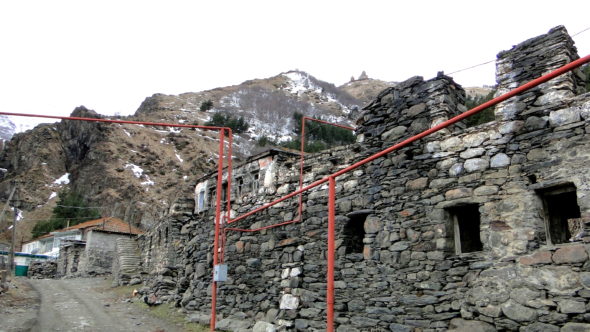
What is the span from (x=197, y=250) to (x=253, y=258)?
3398 millimetres

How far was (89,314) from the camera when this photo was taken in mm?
13203

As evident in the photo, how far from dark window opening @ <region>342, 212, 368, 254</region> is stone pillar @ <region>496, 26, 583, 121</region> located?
303 cm

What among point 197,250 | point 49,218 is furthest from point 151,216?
point 197,250

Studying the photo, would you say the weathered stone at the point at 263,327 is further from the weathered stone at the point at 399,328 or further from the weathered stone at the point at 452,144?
the weathered stone at the point at 452,144

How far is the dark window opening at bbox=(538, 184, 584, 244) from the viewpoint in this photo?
5793 millimetres

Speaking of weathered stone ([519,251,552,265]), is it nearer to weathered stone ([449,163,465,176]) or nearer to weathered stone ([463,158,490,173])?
weathered stone ([463,158,490,173])

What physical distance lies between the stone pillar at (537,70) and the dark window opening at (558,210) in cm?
110

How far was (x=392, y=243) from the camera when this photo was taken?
7418 millimetres

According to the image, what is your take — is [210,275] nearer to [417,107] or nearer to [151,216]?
[417,107]

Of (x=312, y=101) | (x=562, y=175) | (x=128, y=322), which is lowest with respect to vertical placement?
(x=128, y=322)

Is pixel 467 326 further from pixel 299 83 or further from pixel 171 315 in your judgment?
pixel 299 83

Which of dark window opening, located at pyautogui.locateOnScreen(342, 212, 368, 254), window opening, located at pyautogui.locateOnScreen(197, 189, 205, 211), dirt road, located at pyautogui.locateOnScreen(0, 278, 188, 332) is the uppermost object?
window opening, located at pyautogui.locateOnScreen(197, 189, 205, 211)

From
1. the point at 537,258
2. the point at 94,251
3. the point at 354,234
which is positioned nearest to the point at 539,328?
the point at 537,258

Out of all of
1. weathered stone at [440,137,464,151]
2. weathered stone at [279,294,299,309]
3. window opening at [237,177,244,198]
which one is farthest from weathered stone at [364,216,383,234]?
window opening at [237,177,244,198]
